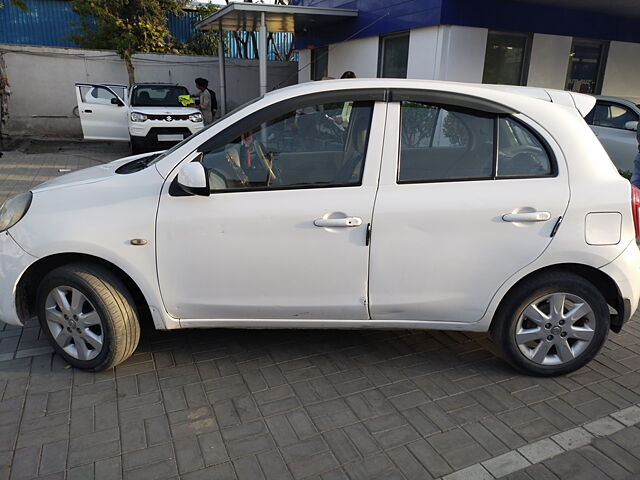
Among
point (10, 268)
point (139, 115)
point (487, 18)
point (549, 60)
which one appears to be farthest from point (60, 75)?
point (10, 268)

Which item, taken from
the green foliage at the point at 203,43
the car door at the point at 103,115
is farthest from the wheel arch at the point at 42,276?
the green foliage at the point at 203,43

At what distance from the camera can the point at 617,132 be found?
838 centimetres

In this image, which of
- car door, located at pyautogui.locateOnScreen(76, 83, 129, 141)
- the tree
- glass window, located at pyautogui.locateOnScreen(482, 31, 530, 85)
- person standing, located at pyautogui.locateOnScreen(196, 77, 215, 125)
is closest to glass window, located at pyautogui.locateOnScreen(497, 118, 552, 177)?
glass window, located at pyautogui.locateOnScreen(482, 31, 530, 85)

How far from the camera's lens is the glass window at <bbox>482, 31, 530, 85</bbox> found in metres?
9.66

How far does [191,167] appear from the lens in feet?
9.01

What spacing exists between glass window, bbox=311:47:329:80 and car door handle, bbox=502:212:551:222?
12.2m

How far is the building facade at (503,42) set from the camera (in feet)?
29.9

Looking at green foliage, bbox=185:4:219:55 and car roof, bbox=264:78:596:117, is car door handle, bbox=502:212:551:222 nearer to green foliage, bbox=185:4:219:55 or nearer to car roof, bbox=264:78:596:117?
car roof, bbox=264:78:596:117

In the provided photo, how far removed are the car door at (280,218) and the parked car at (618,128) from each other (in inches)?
273

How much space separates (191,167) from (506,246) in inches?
72.4

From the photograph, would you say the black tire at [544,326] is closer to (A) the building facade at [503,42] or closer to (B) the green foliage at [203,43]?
(A) the building facade at [503,42]

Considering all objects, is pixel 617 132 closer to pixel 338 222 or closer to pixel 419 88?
pixel 419 88

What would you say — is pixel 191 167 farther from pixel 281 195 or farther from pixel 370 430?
pixel 370 430

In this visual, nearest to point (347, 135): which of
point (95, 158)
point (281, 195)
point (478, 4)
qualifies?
point (281, 195)
